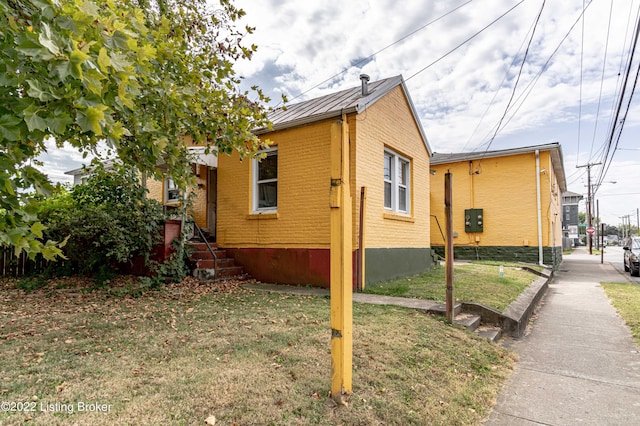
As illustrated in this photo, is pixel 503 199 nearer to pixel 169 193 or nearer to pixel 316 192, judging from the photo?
pixel 316 192

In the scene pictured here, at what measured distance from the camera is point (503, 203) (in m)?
16.5

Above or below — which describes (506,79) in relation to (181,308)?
above

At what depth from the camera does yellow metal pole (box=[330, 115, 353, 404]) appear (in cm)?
277

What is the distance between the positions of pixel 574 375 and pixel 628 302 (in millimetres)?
5666

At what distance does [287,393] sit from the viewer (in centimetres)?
287

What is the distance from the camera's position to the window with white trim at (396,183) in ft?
30.6

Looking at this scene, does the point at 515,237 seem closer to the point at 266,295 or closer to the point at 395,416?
the point at 266,295

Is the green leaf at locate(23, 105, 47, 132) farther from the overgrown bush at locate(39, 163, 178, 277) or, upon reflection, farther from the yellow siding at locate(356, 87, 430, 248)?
the yellow siding at locate(356, 87, 430, 248)

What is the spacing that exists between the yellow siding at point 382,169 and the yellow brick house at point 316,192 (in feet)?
0.08

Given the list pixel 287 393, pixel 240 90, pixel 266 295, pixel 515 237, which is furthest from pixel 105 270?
pixel 515 237

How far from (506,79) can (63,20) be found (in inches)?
418

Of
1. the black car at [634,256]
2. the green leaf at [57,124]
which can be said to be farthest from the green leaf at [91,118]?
the black car at [634,256]

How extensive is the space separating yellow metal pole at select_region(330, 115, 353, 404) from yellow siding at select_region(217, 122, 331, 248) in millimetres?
4629

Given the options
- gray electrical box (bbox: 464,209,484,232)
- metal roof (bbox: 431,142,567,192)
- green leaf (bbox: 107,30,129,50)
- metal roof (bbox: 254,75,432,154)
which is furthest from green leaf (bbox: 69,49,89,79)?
gray electrical box (bbox: 464,209,484,232)
